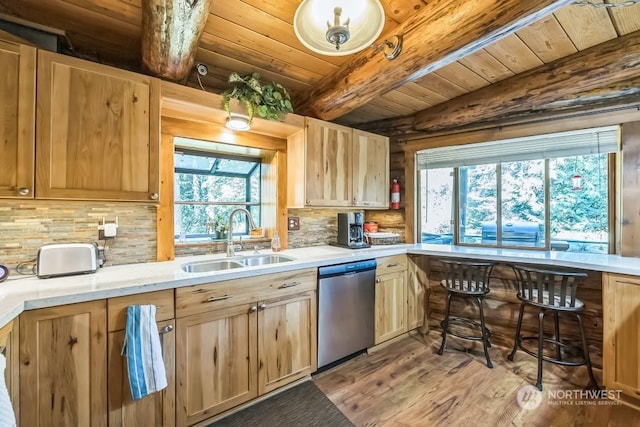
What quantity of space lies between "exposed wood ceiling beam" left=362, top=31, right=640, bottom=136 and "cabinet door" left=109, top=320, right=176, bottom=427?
3057 millimetres

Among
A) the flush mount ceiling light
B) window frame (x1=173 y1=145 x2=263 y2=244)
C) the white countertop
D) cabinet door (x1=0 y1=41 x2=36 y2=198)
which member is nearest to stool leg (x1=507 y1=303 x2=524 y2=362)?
the white countertop

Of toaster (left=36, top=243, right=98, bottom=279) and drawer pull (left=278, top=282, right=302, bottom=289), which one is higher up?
toaster (left=36, top=243, right=98, bottom=279)

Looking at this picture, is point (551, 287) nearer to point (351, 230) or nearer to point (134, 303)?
point (351, 230)

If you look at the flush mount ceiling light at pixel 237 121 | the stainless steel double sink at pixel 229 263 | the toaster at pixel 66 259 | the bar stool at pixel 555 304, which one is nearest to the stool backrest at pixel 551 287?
the bar stool at pixel 555 304

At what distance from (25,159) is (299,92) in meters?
2.03

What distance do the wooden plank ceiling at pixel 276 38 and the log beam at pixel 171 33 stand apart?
0.20m

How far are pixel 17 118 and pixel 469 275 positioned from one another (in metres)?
3.21

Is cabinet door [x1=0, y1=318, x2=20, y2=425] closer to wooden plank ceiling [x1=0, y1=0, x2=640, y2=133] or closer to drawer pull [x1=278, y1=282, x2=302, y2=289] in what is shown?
drawer pull [x1=278, y1=282, x2=302, y2=289]

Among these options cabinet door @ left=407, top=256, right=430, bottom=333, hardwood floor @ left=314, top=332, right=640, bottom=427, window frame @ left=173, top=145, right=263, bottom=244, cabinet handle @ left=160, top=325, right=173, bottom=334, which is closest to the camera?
cabinet handle @ left=160, top=325, right=173, bottom=334

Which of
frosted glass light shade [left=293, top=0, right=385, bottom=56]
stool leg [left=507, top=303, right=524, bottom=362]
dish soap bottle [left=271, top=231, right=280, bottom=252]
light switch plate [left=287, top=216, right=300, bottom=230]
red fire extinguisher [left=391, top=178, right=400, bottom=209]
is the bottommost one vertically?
stool leg [left=507, top=303, right=524, bottom=362]

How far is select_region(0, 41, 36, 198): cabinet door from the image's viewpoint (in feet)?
4.42

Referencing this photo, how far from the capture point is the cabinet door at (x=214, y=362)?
1.60 metres

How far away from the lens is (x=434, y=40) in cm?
155

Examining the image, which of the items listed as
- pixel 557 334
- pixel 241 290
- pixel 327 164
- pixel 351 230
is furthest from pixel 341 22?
pixel 557 334
